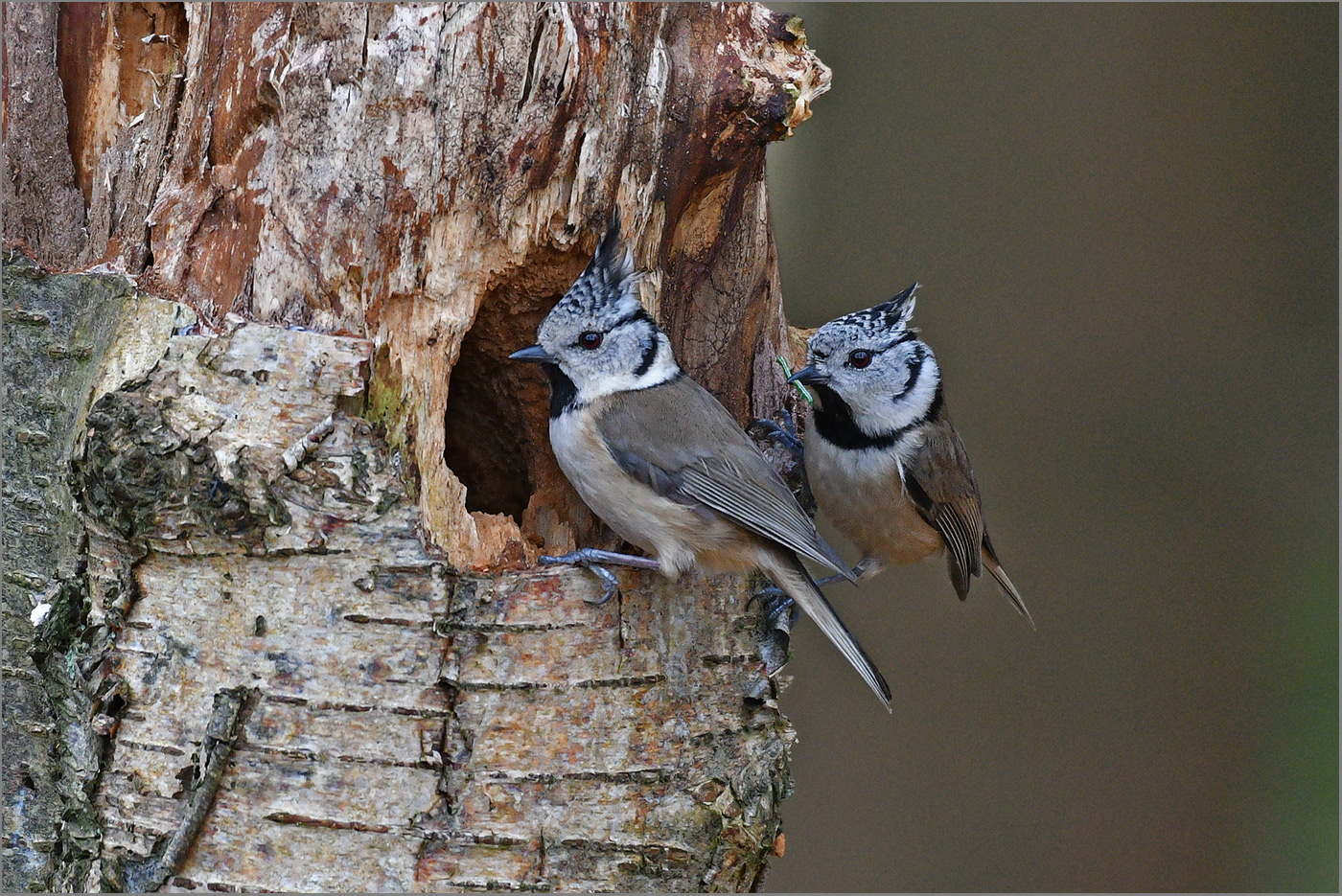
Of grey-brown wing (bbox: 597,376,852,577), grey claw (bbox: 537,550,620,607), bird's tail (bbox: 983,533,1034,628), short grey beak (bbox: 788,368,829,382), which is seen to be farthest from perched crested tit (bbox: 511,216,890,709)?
bird's tail (bbox: 983,533,1034,628)

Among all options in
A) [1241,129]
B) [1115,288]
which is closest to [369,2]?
[1115,288]

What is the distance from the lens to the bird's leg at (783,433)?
3078mm

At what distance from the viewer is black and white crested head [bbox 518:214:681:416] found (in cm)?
246

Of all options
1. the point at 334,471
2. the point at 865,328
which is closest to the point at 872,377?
the point at 865,328

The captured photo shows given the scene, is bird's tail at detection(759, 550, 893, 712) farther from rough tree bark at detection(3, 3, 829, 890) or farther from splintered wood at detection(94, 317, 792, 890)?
splintered wood at detection(94, 317, 792, 890)

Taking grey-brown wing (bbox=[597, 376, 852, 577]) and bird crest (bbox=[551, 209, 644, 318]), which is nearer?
bird crest (bbox=[551, 209, 644, 318])

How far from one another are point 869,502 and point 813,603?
84 centimetres

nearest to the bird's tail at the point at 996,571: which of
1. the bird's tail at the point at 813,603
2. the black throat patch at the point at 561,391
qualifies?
the bird's tail at the point at 813,603

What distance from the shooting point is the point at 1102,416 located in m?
4.68

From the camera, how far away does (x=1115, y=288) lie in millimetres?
4570

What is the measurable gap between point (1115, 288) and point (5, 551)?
13.3ft

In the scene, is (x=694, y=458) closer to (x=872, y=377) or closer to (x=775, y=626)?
(x=775, y=626)

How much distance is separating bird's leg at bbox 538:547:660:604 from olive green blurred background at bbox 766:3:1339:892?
7.76 ft

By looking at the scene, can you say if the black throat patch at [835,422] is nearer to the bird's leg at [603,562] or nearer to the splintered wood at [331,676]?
the bird's leg at [603,562]
